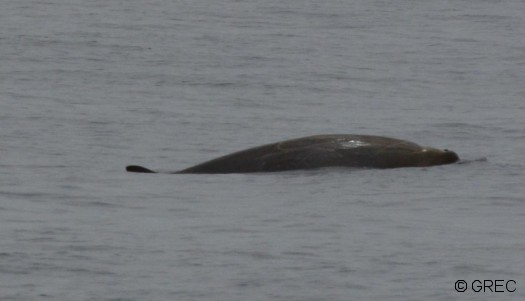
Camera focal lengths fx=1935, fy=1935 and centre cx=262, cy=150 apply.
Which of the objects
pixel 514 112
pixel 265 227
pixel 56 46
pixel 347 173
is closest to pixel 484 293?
pixel 265 227

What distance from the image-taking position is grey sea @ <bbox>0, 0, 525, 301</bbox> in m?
13.3

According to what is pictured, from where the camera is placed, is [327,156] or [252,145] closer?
[327,156]

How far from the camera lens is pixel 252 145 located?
883 inches

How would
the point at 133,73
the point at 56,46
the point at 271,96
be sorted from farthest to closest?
1. the point at 56,46
2. the point at 133,73
3. the point at 271,96

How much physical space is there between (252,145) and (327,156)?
10.7ft

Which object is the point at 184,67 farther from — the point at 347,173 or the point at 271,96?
the point at 347,173

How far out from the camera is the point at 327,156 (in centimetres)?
1928

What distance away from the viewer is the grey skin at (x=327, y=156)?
19.2 meters

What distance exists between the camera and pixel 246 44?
37281 millimetres

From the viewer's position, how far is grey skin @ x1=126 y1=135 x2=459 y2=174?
63.1 ft

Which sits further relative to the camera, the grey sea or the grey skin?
the grey skin

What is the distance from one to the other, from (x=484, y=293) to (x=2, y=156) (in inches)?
355

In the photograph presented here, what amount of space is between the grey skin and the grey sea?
0.23 meters

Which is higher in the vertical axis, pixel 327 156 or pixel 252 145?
pixel 327 156
